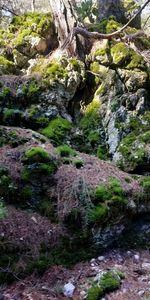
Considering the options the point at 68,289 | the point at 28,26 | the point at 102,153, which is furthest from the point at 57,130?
the point at 28,26

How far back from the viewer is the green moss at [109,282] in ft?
12.9

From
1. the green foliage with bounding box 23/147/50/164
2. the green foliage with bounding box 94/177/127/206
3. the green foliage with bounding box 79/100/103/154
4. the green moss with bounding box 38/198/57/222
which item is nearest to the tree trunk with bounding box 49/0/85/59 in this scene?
the green foliage with bounding box 79/100/103/154

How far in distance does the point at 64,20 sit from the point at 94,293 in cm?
767

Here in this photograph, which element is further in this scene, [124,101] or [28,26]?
[28,26]

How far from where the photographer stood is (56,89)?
313 inches

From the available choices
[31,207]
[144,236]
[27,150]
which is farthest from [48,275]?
[27,150]

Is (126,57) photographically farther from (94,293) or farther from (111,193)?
(94,293)

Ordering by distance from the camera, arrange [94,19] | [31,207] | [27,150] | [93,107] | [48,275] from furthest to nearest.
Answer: [94,19] → [93,107] → [27,150] → [31,207] → [48,275]

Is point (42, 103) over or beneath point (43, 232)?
over

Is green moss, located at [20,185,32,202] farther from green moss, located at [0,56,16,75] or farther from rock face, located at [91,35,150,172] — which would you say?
green moss, located at [0,56,16,75]

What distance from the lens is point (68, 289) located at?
13.3 feet

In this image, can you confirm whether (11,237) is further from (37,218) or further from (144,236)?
(144,236)

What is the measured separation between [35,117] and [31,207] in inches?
110

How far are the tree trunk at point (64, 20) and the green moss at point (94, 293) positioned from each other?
21.4 feet
